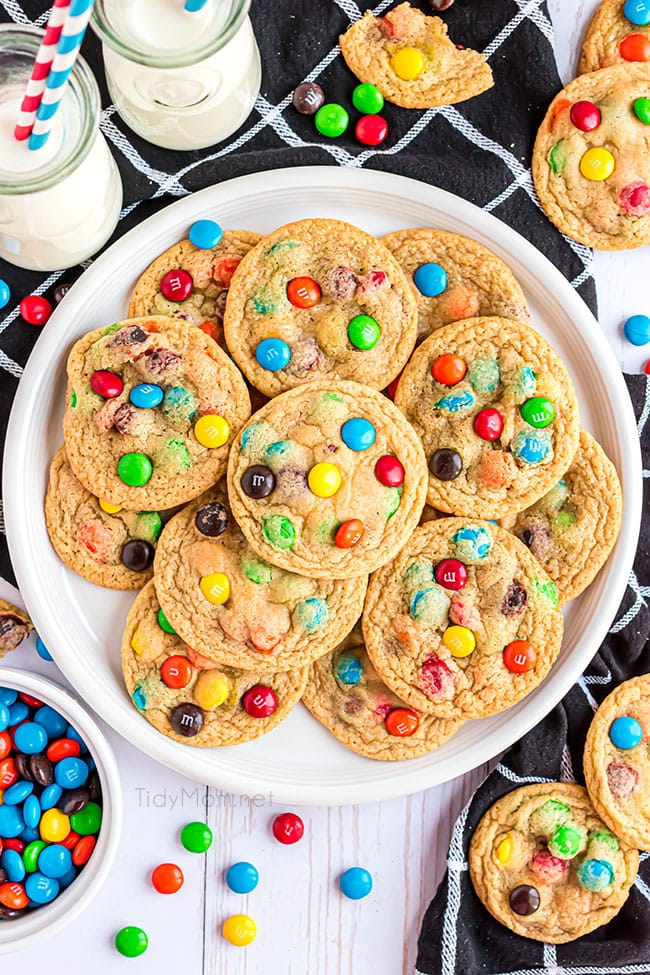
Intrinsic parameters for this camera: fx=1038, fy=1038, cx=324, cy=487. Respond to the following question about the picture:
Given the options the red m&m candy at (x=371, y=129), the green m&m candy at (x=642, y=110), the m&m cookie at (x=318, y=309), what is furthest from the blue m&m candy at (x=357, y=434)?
the green m&m candy at (x=642, y=110)

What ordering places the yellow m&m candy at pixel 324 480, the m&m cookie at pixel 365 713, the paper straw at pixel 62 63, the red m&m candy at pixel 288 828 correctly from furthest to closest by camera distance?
the red m&m candy at pixel 288 828 < the m&m cookie at pixel 365 713 < the yellow m&m candy at pixel 324 480 < the paper straw at pixel 62 63

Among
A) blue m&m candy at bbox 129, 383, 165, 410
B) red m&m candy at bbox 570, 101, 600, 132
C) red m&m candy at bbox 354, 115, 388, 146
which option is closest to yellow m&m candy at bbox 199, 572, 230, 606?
blue m&m candy at bbox 129, 383, 165, 410

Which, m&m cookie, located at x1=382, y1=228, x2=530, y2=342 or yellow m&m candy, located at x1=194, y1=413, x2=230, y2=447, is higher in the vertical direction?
m&m cookie, located at x1=382, y1=228, x2=530, y2=342

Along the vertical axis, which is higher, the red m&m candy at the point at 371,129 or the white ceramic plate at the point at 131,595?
the red m&m candy at the point at 371,129

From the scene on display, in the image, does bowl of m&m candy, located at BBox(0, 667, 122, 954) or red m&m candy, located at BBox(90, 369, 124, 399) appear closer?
red m&m candy, located at BBox(90, 369, 124, 399)

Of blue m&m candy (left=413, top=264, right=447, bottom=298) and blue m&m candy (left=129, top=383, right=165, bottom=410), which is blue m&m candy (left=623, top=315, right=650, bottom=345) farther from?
blue m&m candy (left=129, top=383, right=165, bottom=410)

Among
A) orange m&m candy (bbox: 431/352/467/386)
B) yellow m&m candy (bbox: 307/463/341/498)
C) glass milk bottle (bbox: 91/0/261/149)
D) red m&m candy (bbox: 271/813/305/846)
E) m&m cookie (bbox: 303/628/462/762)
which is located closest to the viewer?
glass milk bottle (bbox: 91/0/261/149)

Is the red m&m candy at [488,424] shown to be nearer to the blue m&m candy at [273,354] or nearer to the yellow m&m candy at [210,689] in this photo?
the blue m&m candy at [273,354]
